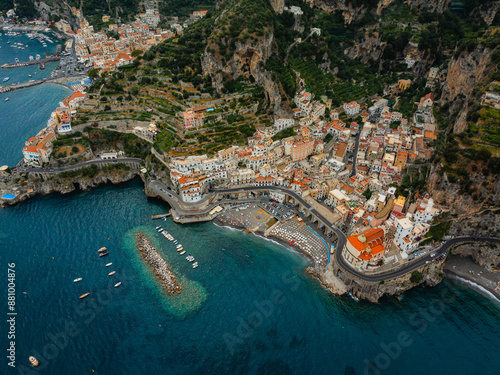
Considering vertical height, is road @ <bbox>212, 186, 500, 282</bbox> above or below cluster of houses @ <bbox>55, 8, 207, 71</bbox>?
below

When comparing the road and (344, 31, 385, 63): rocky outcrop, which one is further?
(344, 31, 385, 63): rocky outcrop

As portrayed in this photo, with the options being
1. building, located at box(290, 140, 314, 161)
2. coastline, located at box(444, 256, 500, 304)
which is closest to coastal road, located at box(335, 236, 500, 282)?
coastline, located at box(444, 256, 500, 304)

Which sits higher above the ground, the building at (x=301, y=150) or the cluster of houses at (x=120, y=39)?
the cluster of houses at (x=120, y=39)

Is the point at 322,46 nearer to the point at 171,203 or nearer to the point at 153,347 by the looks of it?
the point at 171,203

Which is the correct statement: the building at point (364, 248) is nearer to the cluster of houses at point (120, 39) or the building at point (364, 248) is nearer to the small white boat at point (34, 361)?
the small white boat at point (34, 361)

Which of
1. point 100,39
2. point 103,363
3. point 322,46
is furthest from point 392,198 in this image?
point 100,39

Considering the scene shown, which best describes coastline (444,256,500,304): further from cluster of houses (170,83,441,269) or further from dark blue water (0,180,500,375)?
cluster of houses (170,83,441,269)

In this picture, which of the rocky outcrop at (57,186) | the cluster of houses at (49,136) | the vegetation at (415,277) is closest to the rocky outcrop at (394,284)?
the vegetation at (415,277)
